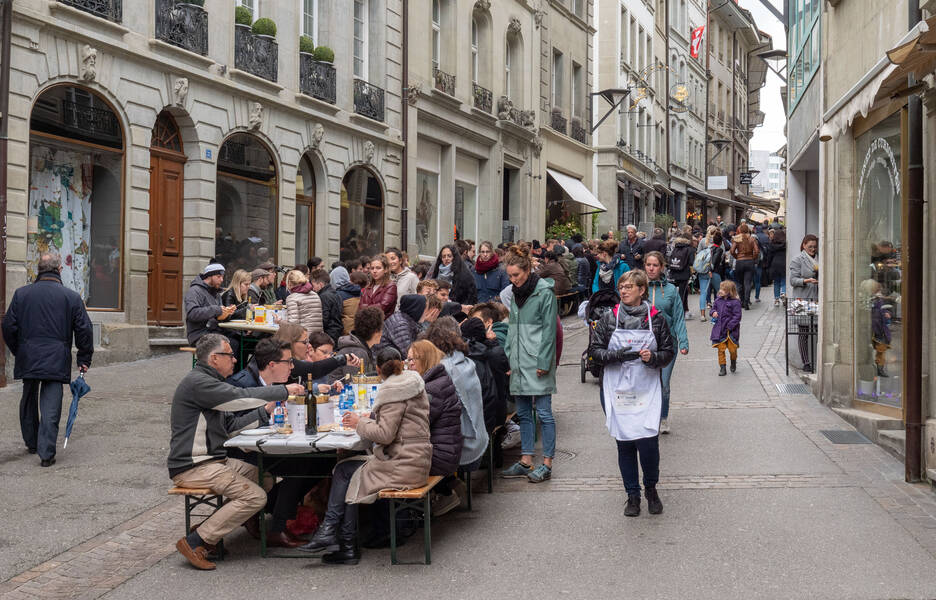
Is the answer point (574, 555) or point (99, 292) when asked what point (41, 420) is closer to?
point (574, 555)

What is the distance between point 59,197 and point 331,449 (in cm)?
987

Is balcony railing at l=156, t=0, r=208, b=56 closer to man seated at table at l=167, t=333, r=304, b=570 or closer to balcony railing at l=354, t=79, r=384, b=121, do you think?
balcony railing at l=354, t=79, r=384, b=121

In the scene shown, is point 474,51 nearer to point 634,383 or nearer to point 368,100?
point 368,100

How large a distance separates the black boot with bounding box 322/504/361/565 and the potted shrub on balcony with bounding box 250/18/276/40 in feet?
45.8

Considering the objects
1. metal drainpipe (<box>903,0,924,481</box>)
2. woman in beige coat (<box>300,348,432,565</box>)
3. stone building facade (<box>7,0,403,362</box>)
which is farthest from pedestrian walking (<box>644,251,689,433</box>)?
stone building facade (<box>7,0,403,362</box>)

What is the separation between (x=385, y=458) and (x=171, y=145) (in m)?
11.8

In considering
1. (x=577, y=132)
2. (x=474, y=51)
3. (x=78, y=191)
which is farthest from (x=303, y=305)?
(x=577, y=132)

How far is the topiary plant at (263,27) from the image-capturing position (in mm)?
19219

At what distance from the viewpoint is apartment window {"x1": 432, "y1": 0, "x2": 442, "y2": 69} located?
27938 millimetres

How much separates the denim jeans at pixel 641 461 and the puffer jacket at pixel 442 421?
1358mm

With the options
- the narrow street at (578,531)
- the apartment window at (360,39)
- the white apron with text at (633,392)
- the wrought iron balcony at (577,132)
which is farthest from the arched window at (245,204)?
the wrought iron balcony at (577,132)

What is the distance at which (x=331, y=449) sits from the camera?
683 cm

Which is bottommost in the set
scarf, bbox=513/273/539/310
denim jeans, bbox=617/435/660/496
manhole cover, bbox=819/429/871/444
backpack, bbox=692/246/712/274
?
manhole cover, bbox=819/429/871/444

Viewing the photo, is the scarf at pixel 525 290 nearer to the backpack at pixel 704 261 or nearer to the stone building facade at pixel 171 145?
the stone building facade at pixel 171 145
